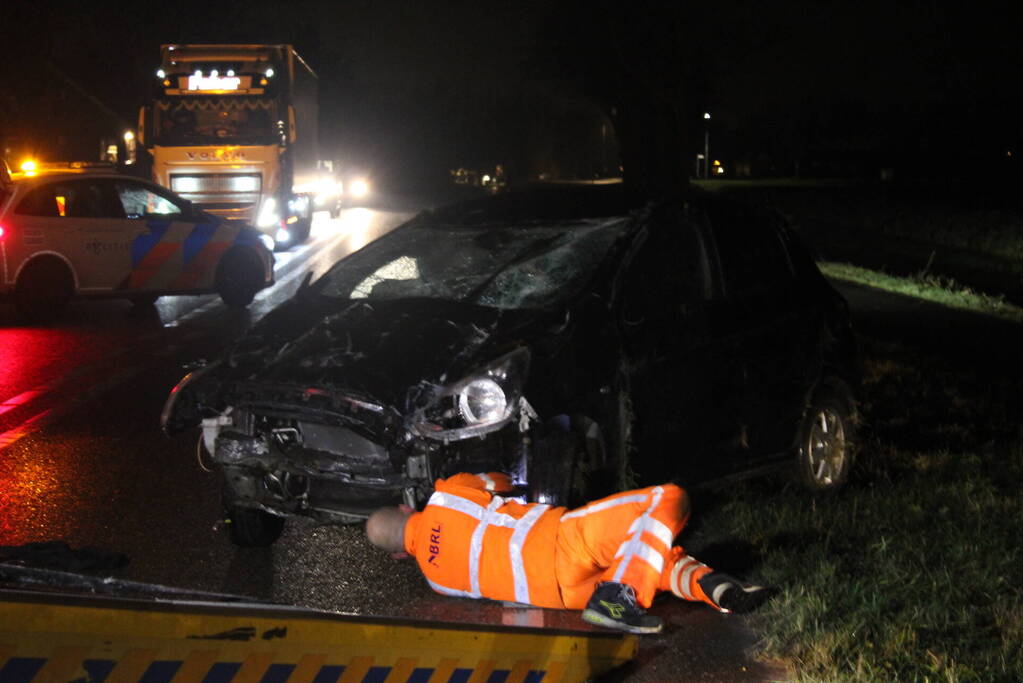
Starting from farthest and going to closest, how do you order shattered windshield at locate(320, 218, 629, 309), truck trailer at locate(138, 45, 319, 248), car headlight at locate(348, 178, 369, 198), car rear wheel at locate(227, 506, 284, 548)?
car headlight at locate(348, 178, 369, 198), truck trailer at locate(138, 45, 319, 248), shattered windshield at locate(320, 218, 629, 309), car rear wheel at locate(227, 506, 284, 548)

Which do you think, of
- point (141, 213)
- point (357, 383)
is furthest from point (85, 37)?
point (357, 383)

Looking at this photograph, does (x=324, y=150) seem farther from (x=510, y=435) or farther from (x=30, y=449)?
(x=510, y=435)

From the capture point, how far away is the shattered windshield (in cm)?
589

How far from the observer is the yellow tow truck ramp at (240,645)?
2.60m

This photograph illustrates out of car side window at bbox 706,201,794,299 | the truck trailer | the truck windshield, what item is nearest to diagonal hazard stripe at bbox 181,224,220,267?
the truck trailer

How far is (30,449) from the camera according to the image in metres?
7.93

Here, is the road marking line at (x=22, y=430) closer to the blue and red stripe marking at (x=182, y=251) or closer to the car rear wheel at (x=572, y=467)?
the car rear wheel at (x=572, y=467)

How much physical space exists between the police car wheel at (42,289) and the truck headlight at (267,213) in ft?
30.4

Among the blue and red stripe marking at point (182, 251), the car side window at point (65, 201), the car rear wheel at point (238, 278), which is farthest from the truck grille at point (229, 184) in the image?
the car side window at point (65, 201)

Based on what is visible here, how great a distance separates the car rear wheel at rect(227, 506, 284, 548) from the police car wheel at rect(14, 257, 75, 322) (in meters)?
9.64

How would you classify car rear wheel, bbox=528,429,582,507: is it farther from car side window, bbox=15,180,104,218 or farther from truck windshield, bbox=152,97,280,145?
truck windshield, bbox=152,97,280,145

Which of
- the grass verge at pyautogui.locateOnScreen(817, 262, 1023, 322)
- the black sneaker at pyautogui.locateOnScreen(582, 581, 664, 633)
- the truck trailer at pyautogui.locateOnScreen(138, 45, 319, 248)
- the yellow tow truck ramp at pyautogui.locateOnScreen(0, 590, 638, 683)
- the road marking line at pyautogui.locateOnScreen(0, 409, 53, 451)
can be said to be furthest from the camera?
the truck trailer at pyautogui.locateOnScreen(138, 45, 319, 248)

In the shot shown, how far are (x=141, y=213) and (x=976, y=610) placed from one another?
A: 12259 millimetres

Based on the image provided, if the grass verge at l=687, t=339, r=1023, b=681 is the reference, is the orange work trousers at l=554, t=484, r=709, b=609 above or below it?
above
